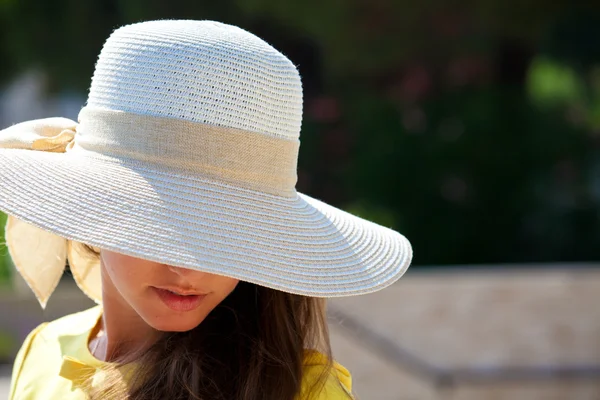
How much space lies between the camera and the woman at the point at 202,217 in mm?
1403

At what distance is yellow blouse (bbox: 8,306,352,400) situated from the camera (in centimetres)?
160

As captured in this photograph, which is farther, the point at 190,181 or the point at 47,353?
the point at 47,353

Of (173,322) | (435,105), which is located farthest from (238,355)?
(435,105)

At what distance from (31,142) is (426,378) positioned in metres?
4.25

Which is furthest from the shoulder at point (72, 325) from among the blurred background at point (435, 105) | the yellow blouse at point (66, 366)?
the blurred background at point (435, 105)


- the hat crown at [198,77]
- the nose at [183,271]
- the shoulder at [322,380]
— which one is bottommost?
the shoulder at [322,380]

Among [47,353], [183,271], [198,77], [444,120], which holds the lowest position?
[444,120]

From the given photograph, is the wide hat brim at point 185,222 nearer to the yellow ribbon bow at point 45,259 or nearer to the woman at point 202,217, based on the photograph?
the woman at point 202,217

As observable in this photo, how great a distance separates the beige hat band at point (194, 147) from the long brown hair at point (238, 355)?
0.81 ft

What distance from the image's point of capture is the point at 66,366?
172cm

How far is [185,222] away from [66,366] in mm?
501

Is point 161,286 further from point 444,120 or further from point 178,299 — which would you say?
point 444,120

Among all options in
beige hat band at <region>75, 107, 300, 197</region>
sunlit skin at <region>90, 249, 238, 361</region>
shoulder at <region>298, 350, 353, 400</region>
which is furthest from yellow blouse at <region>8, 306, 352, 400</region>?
beige hat band at <region>75, 107, 300, 197</region>

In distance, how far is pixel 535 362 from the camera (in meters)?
5.66
